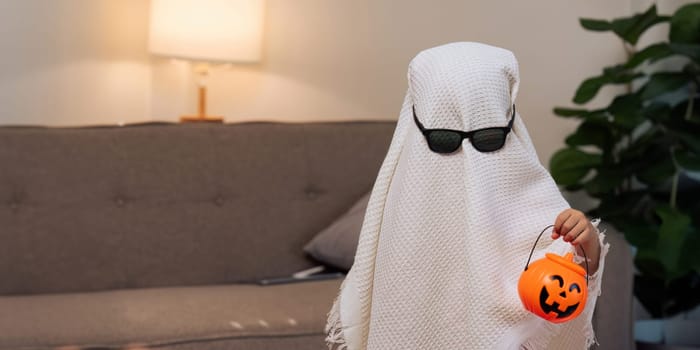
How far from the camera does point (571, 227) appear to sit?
4.90ft

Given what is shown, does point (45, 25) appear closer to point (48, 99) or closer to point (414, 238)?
point (48, 99)

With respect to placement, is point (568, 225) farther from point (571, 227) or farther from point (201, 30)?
point (201, 30)

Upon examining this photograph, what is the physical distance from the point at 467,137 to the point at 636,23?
1.71 metres

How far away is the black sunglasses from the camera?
5.08 ft

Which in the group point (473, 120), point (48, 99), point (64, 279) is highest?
point (473, 120)

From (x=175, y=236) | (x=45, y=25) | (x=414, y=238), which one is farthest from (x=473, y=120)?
(x=45, y=25)

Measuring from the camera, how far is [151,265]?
276 centimetres

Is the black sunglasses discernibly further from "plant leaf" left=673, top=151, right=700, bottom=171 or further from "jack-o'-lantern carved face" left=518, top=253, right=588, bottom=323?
"plant leaf" left=673, top=151, right=700, bottom=171

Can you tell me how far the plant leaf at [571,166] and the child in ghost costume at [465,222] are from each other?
1620 millimetres

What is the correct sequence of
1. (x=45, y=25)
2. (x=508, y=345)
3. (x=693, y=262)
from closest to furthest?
(x=508, y=345), (x=693, y=262), (x=45, y=25)

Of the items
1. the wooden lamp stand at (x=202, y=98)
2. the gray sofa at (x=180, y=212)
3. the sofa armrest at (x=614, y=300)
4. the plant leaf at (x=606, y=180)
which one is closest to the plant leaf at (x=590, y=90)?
the plant leaf at (x=606, y=180)

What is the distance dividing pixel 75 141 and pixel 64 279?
360 mm

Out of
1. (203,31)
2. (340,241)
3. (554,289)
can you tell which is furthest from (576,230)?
(203,31)

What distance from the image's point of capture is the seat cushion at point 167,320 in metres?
2.19
